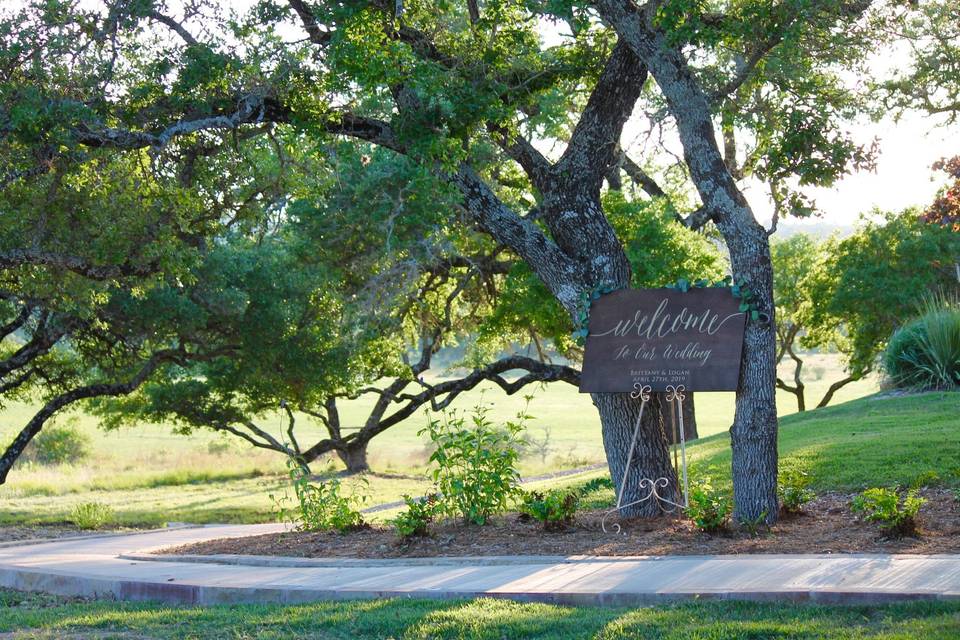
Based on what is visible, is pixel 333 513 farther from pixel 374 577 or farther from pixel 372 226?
pixel 372 226

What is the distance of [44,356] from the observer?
21.6m

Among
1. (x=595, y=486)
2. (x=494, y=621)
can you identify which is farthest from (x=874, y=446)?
(x=494, y=621)

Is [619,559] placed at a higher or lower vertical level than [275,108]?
lower

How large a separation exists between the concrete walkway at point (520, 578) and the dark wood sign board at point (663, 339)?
2.11 m

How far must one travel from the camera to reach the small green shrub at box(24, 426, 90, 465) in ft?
135

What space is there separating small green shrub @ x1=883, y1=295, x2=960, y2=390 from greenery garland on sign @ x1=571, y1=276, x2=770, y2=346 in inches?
412

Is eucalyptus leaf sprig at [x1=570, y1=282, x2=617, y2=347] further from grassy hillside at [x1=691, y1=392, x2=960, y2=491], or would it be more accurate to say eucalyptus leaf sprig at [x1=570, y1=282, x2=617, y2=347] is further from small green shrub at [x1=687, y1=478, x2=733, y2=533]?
grassy hillside at [x1=691, y1=392, x2=960, y2=491]

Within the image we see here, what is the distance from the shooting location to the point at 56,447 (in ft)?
135

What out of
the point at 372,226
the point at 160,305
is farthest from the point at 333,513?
the point at 372,226

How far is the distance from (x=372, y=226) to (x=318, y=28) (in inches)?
435

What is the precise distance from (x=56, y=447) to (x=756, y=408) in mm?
36627

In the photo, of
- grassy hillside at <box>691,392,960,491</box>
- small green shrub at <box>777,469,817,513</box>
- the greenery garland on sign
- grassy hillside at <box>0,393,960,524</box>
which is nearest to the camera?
the greenery garland on sign

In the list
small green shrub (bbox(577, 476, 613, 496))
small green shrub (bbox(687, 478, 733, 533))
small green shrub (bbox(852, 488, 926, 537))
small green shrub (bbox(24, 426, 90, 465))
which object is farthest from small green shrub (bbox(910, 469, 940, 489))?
small green shrub (bbox(24, 426, 90, 465))

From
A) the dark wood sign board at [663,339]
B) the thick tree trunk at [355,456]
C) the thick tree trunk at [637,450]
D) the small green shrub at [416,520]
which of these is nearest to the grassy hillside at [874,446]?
the thick tree trunk at [637,450]
